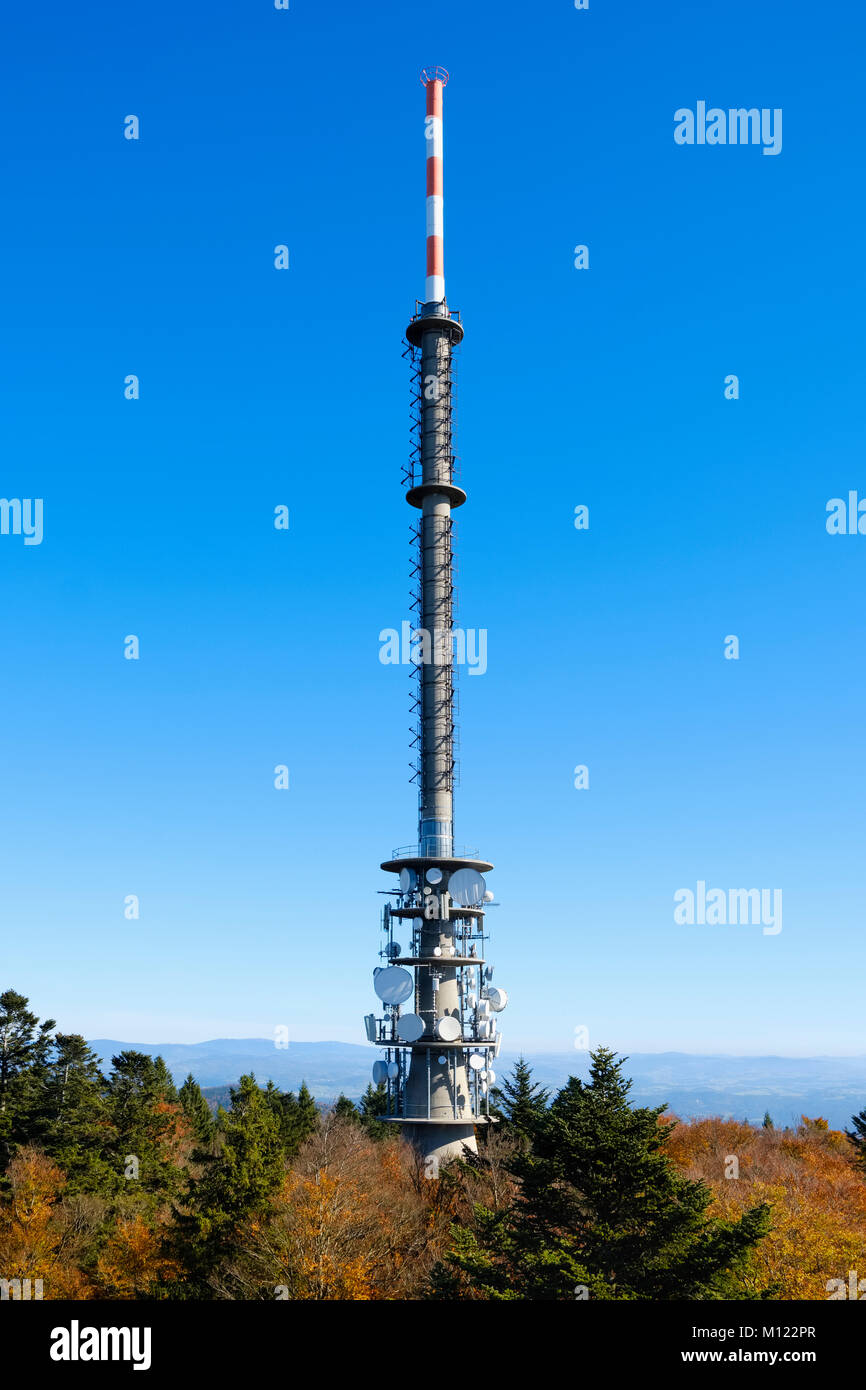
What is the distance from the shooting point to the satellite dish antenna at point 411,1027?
184ft

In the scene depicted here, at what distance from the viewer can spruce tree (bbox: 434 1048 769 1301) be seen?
85.7 ft

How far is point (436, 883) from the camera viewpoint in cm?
5978

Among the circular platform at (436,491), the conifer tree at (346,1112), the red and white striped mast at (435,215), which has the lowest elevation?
the conifer tree at (346,1112)

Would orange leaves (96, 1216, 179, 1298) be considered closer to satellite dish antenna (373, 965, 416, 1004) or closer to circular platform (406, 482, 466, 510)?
satellite dish antenna (373, 965, 416, 1004)

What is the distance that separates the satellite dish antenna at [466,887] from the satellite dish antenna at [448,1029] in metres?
7.10

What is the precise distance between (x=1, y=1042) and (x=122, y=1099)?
351 inches

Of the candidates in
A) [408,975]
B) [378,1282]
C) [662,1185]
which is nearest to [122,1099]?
[408,975]

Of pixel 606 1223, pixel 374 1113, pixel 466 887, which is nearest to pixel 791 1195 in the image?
pixel 466 887

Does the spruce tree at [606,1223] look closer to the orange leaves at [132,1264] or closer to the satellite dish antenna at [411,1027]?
the orange leaves at [132,1264]

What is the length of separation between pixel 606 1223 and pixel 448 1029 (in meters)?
29.9

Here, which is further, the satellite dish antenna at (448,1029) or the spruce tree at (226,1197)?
the satellite dish antenna at (448,1029)

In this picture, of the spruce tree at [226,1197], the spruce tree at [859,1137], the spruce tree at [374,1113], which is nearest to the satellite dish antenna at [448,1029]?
the spruce tree at [374,1113]
